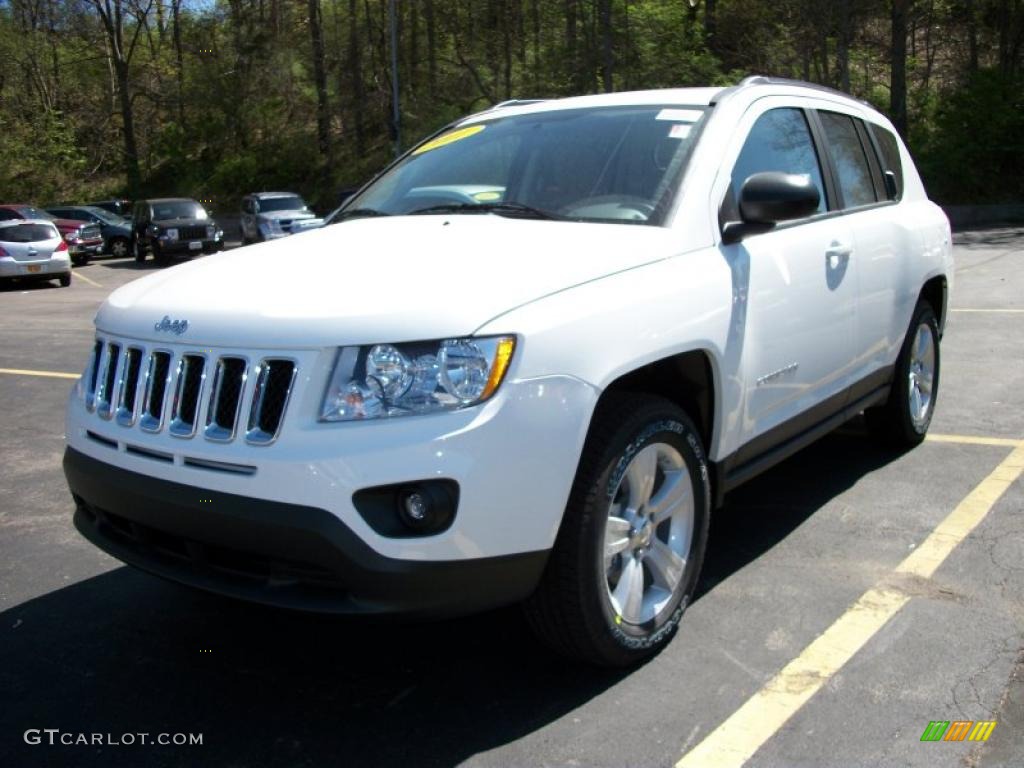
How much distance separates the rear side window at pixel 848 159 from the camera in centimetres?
483

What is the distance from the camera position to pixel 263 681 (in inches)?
131

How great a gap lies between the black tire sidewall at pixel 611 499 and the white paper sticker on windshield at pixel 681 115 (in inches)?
50.2

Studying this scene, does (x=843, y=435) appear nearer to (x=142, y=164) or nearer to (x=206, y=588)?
(x=206, y=588)

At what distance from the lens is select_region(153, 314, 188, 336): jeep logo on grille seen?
10.1 ft

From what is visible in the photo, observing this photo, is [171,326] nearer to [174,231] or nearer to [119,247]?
[174,231]

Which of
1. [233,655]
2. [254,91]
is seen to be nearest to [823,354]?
[233,655]

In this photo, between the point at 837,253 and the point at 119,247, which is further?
the point at 119,247

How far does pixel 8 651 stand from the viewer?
3.62 metres

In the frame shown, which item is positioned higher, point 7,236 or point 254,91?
point 254,91

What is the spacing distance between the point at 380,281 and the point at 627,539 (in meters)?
1.14

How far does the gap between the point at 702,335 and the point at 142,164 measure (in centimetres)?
5208

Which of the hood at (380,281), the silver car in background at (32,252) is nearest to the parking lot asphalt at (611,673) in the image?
the hood at (380,281)

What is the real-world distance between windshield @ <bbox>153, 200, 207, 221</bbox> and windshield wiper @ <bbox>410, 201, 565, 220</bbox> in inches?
1023

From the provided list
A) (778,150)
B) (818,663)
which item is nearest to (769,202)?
(778,150)
